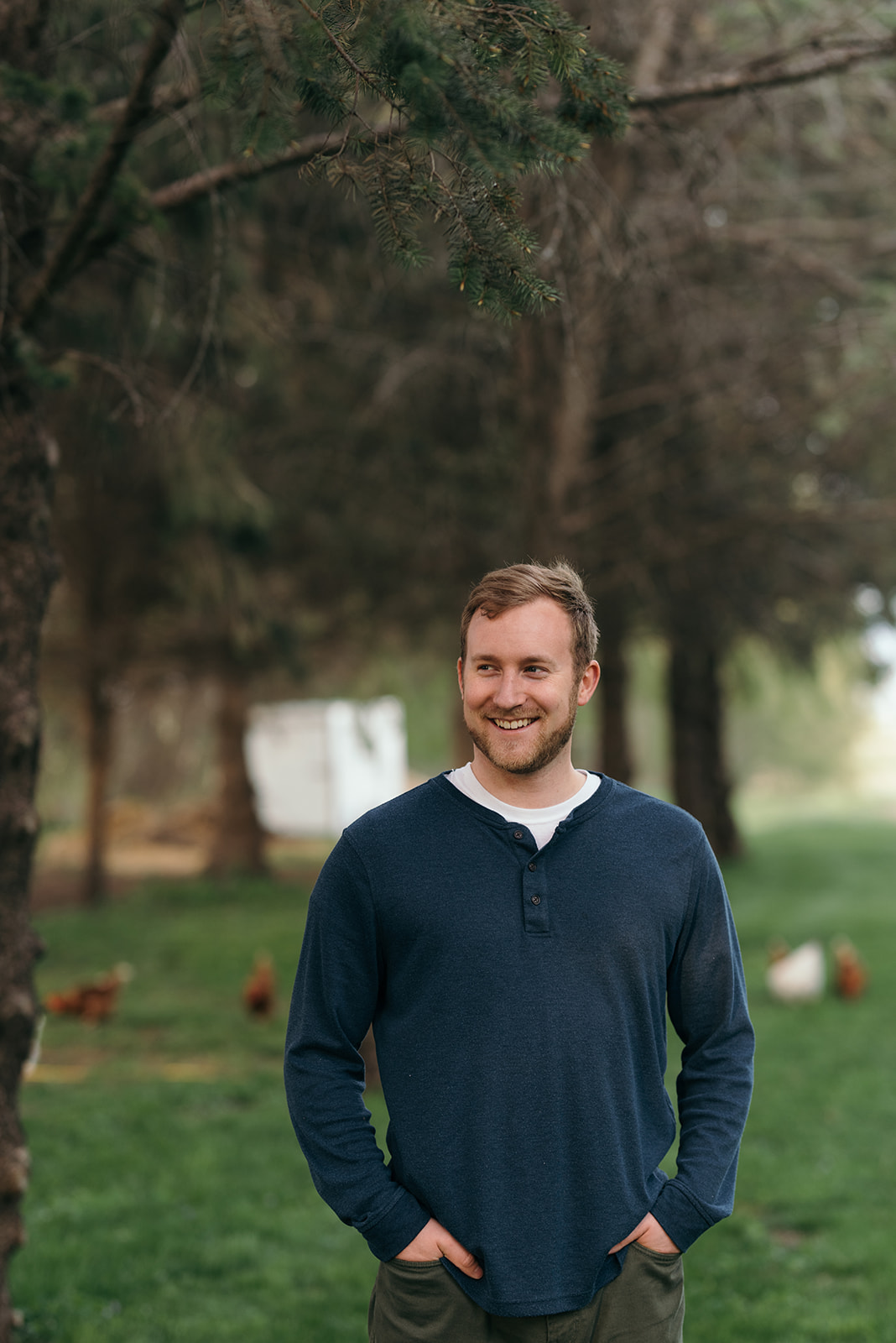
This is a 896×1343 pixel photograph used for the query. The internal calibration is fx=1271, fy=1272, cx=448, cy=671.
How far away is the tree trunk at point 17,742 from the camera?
11.1 feet

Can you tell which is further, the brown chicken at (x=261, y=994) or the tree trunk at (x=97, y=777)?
the tree trunk at (x=97, y=777)

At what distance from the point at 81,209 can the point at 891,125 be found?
6.18m

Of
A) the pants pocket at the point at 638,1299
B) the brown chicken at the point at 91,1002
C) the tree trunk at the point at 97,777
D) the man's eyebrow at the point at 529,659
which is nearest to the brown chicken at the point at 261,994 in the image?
the brown chicken at the point at 91,1002

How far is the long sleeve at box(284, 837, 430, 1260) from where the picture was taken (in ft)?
6.97

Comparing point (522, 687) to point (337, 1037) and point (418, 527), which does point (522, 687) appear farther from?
point (418, 527)

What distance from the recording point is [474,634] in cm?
228

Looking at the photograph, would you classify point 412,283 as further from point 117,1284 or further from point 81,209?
point 117,1284

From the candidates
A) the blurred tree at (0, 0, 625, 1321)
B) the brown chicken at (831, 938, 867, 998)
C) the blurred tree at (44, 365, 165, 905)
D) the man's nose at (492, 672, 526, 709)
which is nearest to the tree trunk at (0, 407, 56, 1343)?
the blurred tree at (0, 0, 625, 1321)

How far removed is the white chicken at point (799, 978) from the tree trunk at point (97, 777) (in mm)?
8258

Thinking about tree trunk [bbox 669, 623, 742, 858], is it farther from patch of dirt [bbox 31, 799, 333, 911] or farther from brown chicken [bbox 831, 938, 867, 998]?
→ brown chicken [bbox 831, 938, 867, 998]

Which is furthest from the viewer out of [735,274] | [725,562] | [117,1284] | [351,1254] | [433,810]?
[725,562]

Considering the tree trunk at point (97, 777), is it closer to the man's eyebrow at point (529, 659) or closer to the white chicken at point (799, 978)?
the white chicken at point (799, 978)

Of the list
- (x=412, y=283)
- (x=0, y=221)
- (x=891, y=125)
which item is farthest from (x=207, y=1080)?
(x=891, y=125)

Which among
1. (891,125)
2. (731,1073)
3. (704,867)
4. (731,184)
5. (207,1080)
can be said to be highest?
(891,125)
